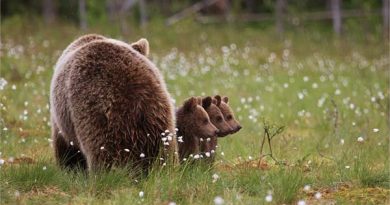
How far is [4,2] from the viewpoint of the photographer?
35.6 m

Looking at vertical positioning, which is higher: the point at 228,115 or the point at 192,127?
the point at 228,115

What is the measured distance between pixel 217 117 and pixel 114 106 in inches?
69.7

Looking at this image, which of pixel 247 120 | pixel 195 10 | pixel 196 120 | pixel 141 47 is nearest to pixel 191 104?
pixel 196 120

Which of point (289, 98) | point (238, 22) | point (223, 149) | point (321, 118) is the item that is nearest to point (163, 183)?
point (223, 149)

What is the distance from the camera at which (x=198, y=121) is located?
725cm

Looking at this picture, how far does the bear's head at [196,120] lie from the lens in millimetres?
7199

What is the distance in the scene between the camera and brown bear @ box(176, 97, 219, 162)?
7207 millimetres

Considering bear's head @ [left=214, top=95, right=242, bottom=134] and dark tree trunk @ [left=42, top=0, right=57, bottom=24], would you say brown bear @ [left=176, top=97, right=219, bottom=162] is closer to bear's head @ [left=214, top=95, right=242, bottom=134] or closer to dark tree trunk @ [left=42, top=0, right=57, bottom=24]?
bear's head @ [left=214, top=95, right=242, bottom=134]

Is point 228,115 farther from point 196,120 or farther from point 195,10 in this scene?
point 195,10

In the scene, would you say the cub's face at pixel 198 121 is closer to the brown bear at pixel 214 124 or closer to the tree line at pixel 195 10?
the brown bear at pixel 214 124

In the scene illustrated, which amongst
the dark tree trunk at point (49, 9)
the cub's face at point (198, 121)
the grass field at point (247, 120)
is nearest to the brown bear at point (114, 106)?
the grass field at point (247, 120)

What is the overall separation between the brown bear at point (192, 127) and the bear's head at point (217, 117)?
26cm

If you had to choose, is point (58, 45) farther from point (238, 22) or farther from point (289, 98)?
point (238, 22)

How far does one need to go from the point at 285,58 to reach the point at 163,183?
1589 cm
